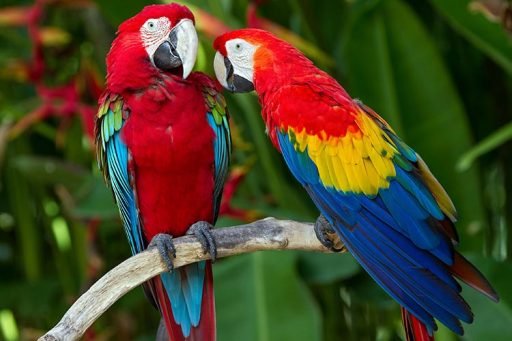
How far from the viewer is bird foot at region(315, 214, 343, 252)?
107 centimetres

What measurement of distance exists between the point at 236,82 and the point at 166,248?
214 millimetres

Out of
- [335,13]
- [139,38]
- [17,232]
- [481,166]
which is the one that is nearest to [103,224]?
[17,232]

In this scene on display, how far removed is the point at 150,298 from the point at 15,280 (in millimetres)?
1173

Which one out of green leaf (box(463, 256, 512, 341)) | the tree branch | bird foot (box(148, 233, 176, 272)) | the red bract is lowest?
green leaf (box(463, 256, 512, 341))

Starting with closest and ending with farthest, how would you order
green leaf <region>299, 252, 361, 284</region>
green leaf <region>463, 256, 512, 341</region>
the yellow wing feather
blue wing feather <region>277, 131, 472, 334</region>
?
blue wing feather <region>277, 131, 472, 334</region> → the yellow wing feather → green leaf <region>463, 256, 512, 341</region> → green leaf <region>299, 252, 361, 284</region>

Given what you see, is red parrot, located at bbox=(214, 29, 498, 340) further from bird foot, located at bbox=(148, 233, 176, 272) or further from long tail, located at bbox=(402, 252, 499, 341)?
bird foot, located at bbox=(148, 233, 176, 272)

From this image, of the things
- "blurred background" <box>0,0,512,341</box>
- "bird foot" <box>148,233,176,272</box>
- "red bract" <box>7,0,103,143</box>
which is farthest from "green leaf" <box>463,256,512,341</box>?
"red bract" <box>7,0,103,143</box>

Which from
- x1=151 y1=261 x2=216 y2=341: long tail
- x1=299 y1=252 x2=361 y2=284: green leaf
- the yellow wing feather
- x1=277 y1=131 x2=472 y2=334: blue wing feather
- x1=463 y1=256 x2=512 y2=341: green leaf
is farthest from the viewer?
x1=299 y1=252 x2=361 y2=284: green leaf

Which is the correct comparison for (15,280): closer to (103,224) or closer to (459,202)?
(103,224)

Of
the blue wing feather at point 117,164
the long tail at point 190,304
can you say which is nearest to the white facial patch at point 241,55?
the blue wing feather at point 117,164

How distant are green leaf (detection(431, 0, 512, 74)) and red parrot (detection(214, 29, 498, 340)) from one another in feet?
1.69

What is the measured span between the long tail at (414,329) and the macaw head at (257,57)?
0.98ft

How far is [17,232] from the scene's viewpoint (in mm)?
2258

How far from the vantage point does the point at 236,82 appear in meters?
1.08
